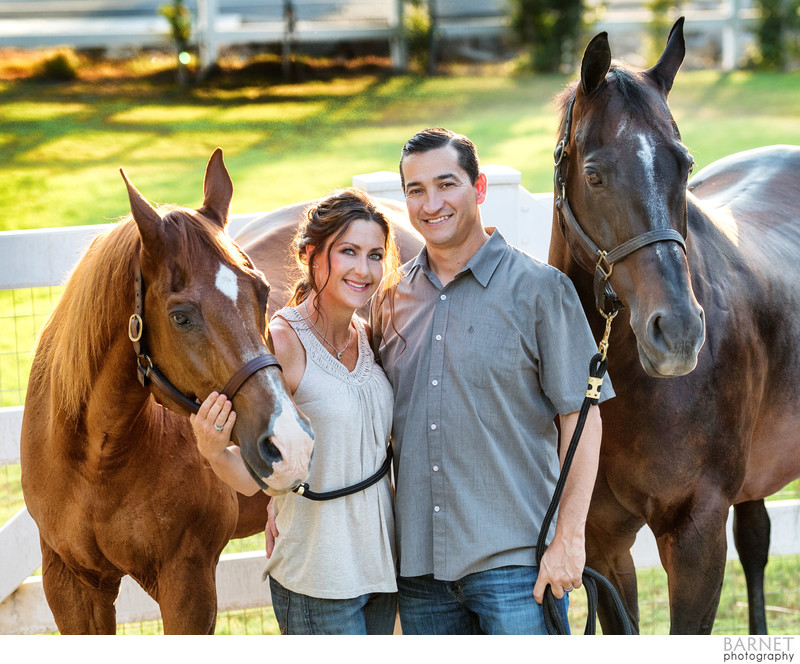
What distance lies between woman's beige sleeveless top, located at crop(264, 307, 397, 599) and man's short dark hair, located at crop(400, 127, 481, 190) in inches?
20.0

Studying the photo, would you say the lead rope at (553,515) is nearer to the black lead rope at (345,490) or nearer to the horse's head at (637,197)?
the horse's head at (637,197)

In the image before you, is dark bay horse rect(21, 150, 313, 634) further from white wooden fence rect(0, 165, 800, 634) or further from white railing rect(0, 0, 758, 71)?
white railing rect(0, 0, 758, 71)

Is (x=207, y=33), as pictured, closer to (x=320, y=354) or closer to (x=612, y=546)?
(x=612, y=546)

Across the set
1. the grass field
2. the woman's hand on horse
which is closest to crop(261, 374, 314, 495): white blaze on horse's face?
the woman's hand on horse

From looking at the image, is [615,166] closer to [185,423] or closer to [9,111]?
[185,423]

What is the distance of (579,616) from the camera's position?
156 inches

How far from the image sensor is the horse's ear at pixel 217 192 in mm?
2262

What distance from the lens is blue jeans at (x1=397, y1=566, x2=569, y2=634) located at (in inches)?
82.0

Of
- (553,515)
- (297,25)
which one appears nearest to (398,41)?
(297,25)

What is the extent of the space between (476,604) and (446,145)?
1.08m

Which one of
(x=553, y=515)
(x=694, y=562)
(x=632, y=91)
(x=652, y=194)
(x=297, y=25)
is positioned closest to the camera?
(x=553, y=515)

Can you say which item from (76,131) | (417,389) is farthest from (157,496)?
(76,131)

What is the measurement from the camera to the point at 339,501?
7.14 ft
